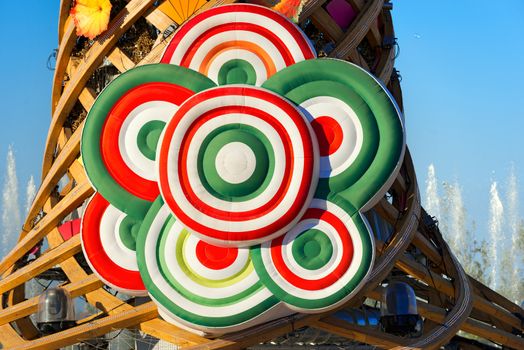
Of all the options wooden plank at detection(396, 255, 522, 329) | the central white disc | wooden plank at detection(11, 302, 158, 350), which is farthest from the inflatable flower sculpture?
wooden plank at detection(396, 255, 522, 329)

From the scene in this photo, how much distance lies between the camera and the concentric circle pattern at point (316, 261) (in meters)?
21.7

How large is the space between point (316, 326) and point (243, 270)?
3020 mm

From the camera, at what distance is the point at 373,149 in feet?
72.1

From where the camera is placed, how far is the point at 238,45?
2288cm

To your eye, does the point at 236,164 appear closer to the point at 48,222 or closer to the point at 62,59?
the point at 48,222

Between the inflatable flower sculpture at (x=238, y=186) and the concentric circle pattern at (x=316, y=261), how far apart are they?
18 millimetres

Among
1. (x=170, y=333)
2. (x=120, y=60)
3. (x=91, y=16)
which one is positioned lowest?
(x=170, y=333)

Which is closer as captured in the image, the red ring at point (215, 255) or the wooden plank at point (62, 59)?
the red ring at point (215, 255)

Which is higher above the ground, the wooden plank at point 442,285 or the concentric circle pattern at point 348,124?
the concentric circle pattern at point 348,124

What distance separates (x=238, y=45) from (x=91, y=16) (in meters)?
4.59

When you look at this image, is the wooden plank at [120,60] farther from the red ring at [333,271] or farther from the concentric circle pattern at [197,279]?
the red ring at [333,271]

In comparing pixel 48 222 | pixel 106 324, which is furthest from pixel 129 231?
A: pixel 48 222

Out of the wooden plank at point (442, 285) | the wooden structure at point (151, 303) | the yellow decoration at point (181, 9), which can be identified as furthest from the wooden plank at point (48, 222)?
the wooden plank at point (442, 285)

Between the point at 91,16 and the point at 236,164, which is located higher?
the point at 91,16
